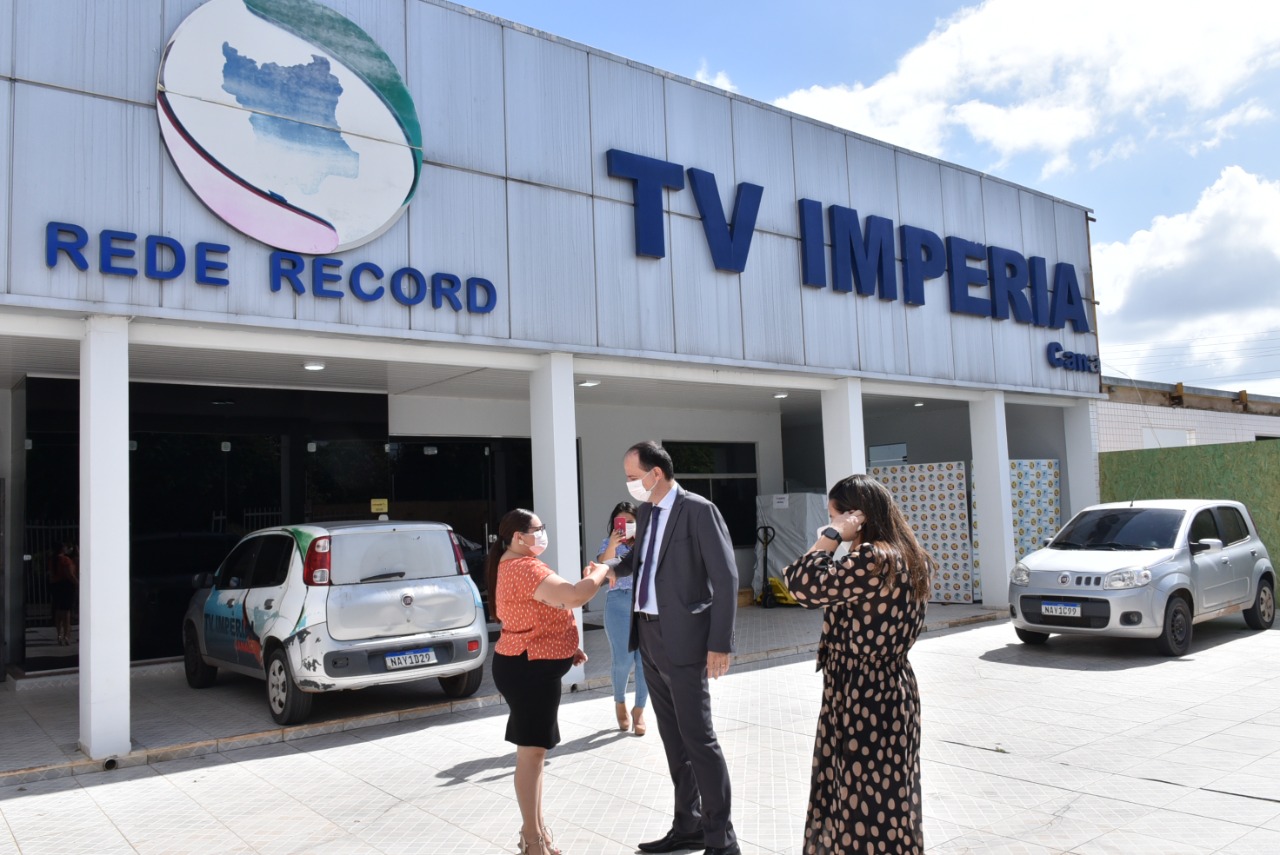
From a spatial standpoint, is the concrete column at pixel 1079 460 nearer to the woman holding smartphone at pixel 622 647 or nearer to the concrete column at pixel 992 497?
the concrete column at pixel 992 497

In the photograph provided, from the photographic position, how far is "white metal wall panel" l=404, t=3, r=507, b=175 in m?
8.80

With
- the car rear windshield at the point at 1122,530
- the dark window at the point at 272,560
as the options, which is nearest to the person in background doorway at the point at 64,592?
the dark window at the point at 272,560

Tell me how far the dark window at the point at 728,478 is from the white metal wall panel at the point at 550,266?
22.7 ft

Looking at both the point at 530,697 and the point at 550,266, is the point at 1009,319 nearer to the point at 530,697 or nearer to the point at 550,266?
the point at 550,266

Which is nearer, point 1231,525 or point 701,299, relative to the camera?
point 701,299

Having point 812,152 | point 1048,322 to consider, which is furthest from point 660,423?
point 1048,322

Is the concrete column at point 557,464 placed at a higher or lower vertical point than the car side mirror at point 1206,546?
higher

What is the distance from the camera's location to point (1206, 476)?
603 inches

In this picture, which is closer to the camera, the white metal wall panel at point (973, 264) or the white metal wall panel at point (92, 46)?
the white metal wall panel at point (92, 46)

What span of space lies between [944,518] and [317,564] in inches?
407

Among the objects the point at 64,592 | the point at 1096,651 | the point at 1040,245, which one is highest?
the point at 1040,245

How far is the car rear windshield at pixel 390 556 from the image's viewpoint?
7.90 metres

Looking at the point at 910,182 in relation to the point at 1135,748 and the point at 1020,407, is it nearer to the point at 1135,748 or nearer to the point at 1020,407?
the point at 1020,407

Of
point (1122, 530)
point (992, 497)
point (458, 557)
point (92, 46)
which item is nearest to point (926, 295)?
point (992, 497)
